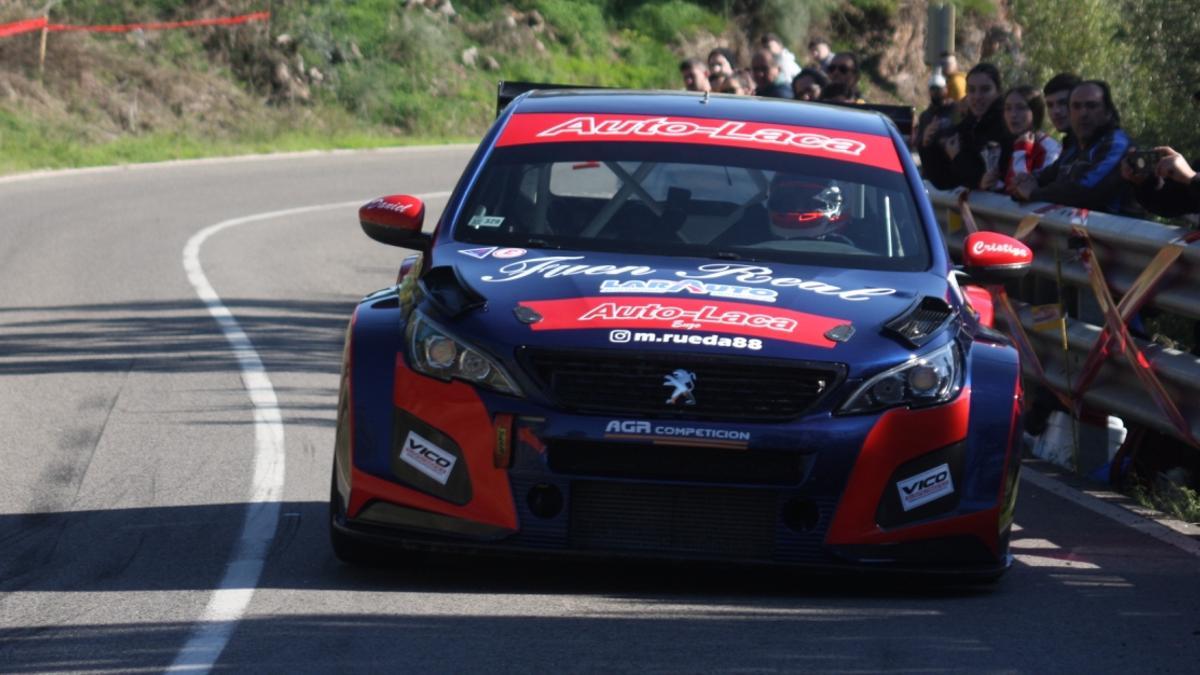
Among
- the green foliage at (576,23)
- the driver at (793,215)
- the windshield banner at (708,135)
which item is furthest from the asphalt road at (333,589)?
the green foliage at (576,23)

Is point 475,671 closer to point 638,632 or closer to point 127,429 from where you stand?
point 638,632

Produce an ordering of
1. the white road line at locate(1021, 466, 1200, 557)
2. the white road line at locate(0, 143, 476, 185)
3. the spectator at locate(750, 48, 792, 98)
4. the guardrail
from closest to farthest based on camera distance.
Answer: the white road line at locate(1021, 466, 1200, 557), the guardrail, the spectator at locate(750, 48, 792, 98), the white road line at locate(0, 143, 476, 185)

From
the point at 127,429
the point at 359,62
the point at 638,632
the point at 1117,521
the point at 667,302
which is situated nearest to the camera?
the point at 638,632

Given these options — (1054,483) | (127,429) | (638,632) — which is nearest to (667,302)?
(638,632)

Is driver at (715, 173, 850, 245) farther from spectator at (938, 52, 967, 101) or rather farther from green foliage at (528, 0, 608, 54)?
green foliage at (528, 0, 608, 54)

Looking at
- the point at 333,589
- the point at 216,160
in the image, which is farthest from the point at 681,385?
the point at 216,160

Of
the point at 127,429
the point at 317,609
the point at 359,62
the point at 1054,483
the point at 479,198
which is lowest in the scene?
the point at 359,62

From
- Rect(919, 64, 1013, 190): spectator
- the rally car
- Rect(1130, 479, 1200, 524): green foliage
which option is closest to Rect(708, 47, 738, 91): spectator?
Rect(919, 64, 1013, 190): spectator

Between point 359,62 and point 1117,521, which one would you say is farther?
point 359,62

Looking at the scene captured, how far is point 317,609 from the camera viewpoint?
20.1 feet

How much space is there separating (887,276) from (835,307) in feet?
1.83

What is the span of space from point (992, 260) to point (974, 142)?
5.26 m

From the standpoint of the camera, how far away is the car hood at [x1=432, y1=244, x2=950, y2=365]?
6270 mm

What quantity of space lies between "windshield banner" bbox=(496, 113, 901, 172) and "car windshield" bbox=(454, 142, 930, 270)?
0.17 feet
